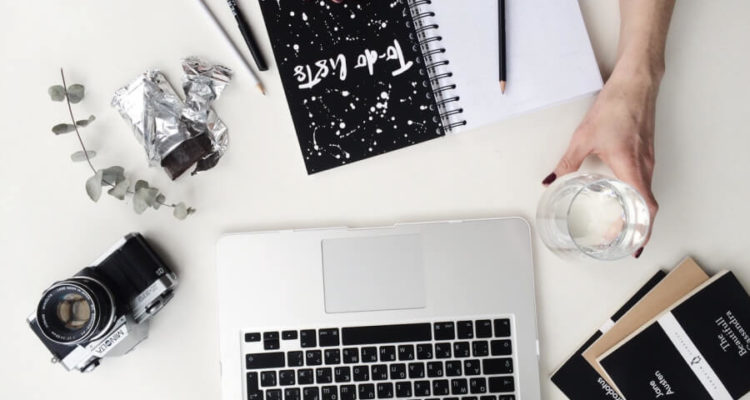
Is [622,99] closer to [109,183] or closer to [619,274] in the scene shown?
[619,274]

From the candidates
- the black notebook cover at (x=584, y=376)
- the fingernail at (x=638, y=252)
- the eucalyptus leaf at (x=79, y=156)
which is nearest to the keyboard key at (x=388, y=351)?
the black notebook cover at (x=584, y=376)

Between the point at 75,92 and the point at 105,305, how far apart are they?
28 centimetres

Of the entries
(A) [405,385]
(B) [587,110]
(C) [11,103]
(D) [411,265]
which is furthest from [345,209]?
(C) [11,103]

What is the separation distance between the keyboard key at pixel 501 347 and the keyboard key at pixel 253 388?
297 millimetres

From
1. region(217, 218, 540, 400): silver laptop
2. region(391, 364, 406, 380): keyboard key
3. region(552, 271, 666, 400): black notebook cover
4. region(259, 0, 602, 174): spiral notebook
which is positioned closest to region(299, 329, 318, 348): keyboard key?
region(217, 218, 540, 400): silver laptop

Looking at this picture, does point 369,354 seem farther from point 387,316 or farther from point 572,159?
point 572,159

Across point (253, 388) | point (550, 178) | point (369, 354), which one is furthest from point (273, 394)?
point (550, 178)

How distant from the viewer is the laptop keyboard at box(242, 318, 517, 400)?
0.67 meters

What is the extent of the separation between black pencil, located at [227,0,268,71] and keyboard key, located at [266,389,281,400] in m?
0.41

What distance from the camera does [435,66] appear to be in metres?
0.69

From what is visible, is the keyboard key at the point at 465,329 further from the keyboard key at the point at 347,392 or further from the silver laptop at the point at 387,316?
the keyboard key at the point at 347,392

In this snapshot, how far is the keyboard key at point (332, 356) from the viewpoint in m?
0.67

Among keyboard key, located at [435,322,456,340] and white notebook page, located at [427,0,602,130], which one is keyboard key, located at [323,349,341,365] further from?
white notebook page, located at [427,0,602,130]

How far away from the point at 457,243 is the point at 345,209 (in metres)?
0.15
